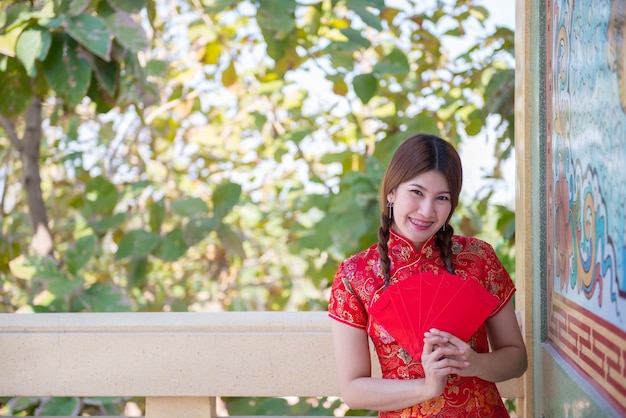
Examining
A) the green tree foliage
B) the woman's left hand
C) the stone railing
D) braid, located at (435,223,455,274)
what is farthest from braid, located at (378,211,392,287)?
the green tree foliage

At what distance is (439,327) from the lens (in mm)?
1480

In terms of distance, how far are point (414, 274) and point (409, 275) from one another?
15 millimetres

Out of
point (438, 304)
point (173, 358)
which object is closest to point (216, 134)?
point (173, 358)

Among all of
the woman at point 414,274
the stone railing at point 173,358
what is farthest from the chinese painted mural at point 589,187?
the stone railing at point 173,358

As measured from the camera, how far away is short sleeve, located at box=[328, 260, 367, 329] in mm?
1662

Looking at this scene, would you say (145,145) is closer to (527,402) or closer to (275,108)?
(275,108)

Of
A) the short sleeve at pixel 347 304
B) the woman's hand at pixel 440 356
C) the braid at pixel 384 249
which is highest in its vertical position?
the braid at pixel 384 249

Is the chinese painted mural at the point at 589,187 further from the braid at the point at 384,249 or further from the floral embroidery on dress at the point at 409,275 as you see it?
the braid at the point at 384,249

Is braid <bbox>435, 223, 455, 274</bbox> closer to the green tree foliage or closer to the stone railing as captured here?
the stone railing

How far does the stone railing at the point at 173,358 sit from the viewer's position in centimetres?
219

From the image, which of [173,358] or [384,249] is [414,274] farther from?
[173,358]

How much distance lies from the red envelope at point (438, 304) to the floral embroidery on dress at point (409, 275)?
14cm

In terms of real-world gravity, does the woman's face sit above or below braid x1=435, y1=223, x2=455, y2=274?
above

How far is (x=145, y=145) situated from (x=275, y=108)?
1.22 m
